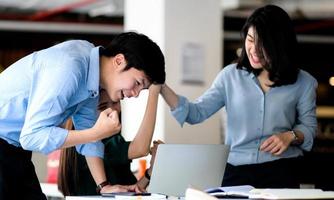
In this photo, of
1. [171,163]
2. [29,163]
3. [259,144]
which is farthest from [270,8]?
[29,163]

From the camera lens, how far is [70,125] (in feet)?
12.1

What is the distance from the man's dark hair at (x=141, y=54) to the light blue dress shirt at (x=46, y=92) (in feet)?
0.33

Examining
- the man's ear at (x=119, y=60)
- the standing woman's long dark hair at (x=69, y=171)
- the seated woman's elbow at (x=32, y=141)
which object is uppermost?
the man's ear at (x=119, y=60)

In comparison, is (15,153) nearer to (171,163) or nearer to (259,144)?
(171,163)

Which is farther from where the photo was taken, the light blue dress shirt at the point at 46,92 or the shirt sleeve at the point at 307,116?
the shirt sleeve at the point at 307,116

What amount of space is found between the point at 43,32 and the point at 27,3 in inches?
61.0

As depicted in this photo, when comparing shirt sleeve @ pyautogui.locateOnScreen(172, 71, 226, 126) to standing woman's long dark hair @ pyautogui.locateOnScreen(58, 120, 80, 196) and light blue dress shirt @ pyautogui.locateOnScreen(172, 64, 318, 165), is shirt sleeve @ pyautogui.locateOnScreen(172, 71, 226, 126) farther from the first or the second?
standing woman's long dark hair @ pyautogui.locateOnScreen(58, 120, 80, 196)

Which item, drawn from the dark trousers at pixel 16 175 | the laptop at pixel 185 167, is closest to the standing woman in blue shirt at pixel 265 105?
the laptop at pixel 185 167

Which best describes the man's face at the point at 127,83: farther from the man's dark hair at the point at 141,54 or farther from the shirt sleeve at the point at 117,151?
the shirt sleeve at the point at 117,151

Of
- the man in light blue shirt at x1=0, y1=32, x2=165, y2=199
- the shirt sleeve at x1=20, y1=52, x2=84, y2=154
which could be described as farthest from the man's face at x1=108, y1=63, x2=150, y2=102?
the shirt sleeve at x1=20, y1=52, x2=84, y2=154

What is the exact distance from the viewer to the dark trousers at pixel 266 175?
3.62 meters

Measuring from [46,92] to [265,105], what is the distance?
133 cm

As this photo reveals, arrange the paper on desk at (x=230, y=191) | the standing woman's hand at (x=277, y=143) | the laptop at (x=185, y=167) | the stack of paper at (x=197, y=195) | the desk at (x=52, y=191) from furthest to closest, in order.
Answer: the desk at (x=52, y=191)
the standing woman's hand at (x=277, y=143)
the laptop at (x=185, y=167)
the paper on desk at (x=230, y=191)
the stack of paper at (x=197, y=195)

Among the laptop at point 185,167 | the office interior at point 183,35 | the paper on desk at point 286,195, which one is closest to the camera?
the paper on desk at point 286,195
